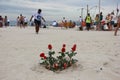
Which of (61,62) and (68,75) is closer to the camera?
(68,75)

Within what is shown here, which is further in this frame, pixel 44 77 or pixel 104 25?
pixel 104 25

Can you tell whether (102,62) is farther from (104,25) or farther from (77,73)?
(104,25)

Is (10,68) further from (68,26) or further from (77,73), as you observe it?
(68,26)

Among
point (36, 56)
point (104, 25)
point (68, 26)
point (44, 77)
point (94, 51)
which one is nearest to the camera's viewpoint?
point (44, 77)

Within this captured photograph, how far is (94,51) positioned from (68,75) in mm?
2554

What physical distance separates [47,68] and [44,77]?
632 mm

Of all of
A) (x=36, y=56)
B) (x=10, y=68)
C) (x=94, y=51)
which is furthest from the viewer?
(x=94, y=51)

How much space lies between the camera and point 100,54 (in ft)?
26.3

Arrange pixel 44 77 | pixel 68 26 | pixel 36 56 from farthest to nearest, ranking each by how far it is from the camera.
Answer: pixel 68 26
pixel 36 56
pixel 44 77

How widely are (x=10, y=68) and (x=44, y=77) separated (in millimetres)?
1019

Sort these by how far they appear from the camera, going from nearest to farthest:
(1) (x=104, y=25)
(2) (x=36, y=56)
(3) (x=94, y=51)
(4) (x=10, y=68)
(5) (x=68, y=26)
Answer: (4) (x=10, y=68) < (2) (x=36, y=56) < (3) (x=94, y=51) < (1) (x=104, y=25) < (5) (x=68, y=26)

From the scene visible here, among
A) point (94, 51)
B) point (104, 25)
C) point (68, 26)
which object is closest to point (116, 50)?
point (94, 51)

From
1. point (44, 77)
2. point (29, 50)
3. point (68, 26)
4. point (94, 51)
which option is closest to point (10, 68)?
point (44, 77)

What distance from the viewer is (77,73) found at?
6.33 metres
